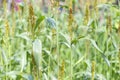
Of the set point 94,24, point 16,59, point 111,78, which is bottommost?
point 111,78

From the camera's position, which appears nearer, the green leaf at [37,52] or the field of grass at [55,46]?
the green leaf at [37,52]

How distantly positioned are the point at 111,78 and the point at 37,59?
127 centimetres

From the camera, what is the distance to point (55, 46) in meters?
2.43

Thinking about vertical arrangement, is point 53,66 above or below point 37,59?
below

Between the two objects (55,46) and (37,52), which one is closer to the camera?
(37,52)

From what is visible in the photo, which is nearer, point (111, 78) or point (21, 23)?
point (111, 78)

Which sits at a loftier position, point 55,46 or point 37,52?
point 37,52

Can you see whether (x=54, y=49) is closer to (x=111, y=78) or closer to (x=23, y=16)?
(x=111, y=78)

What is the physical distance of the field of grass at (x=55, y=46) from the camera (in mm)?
1681

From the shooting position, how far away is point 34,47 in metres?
1.57

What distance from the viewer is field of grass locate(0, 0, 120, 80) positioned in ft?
5.51

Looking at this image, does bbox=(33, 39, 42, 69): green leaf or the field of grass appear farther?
the field of grass

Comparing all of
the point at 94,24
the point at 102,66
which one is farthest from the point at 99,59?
the point at 94,24

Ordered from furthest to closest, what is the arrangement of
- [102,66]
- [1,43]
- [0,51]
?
[102,66] < [1,43] < [0,51]
